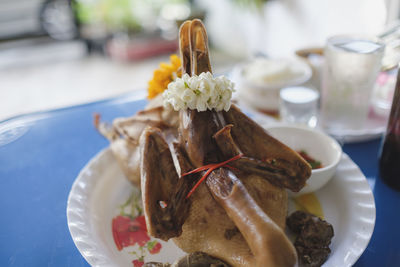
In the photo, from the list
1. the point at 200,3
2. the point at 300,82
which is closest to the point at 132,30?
the point at 200,3

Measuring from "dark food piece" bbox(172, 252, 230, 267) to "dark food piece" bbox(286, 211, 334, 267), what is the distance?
19 centimetres

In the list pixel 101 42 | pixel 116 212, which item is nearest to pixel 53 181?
pixel 116 212

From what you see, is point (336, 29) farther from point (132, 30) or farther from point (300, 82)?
point (132, 30)

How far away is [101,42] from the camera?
431 cm

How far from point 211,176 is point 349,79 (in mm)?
702

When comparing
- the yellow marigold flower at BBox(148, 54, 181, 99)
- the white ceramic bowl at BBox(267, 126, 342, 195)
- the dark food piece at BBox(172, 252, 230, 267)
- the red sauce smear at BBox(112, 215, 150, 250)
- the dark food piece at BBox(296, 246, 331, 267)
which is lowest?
the red sauce smear at BBox(112, 215, 150, 250)

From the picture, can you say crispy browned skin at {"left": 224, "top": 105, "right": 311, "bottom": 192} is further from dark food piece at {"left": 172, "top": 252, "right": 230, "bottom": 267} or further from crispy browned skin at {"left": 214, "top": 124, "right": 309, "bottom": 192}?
dark food piece at {"left": 172, "top": 252, "right": 230, "bottom": 267}

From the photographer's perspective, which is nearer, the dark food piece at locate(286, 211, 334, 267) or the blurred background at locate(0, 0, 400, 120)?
the dark food piece at locate(286, 211, 334, 267)

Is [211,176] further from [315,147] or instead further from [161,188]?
[315,147]

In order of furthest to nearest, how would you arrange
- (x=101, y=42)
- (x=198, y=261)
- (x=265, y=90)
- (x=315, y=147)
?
(x=101, y=42)
(x=265, y=90)
(x=315, y=147)
(x=198, y=261)

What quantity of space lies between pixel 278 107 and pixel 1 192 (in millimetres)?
1051

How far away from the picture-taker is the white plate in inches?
31.3

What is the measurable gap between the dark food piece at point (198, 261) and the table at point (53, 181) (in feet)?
0.95

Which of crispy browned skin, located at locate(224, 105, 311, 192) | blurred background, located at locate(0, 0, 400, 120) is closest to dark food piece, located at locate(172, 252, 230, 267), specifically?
crispy browned skin, located at locate(224, 105, 311, 192)
